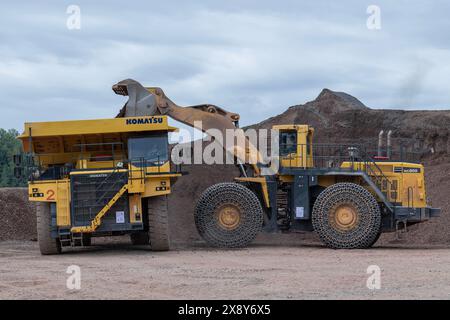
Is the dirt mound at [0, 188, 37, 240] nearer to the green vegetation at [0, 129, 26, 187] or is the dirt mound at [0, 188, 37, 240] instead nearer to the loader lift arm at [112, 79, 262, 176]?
the loader lift arm at [112, 79, 262, 176]

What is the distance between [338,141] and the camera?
39281 millimetres

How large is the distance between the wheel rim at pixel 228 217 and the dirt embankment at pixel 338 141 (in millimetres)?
3181

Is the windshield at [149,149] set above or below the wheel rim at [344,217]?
above

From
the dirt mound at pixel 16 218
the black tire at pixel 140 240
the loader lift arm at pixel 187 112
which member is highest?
the loader lift arm at pixel 187 112

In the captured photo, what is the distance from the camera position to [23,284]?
49.5 ft

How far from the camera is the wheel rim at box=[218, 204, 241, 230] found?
22797 millimetres

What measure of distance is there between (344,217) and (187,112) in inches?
211

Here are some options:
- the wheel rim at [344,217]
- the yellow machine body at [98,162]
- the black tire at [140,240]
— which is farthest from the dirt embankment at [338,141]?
the yellow machine body at [98,162]

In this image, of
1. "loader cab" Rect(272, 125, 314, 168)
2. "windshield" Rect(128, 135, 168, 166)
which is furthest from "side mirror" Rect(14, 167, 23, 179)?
"loader cab" Rect(272, 125, 314, 168)

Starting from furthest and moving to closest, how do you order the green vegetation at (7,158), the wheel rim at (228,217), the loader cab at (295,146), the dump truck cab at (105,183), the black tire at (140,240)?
the green vegetation at (7,158), the black tire at (140,240), the loader cab at (295,146), the wheel rim at (228,217), the dump truck cab at (105,183)

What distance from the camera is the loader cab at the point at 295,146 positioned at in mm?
23656

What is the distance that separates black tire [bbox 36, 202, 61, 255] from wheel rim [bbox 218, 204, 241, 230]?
433 centimetres

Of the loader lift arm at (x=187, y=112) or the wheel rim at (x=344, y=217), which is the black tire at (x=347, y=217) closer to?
the wheel rim at (x=344, y=217)
